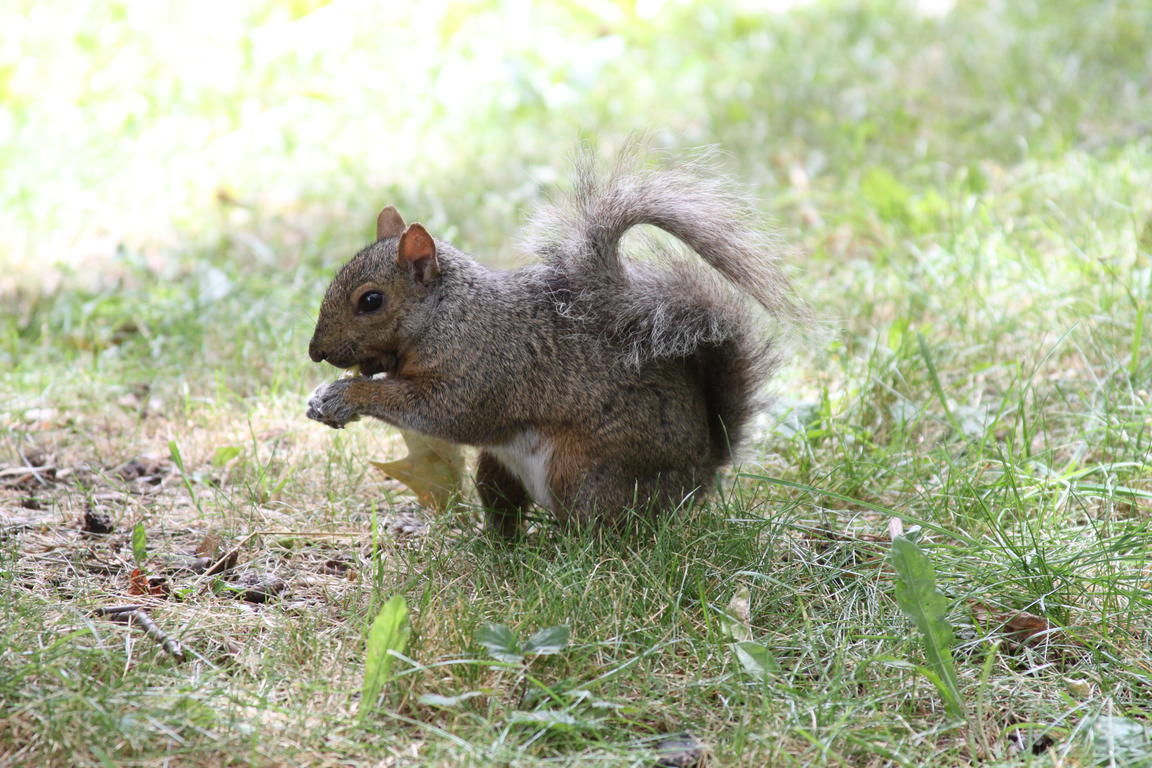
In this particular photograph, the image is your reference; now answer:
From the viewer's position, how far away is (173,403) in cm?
304

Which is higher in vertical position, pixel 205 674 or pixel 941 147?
pixel 941 147

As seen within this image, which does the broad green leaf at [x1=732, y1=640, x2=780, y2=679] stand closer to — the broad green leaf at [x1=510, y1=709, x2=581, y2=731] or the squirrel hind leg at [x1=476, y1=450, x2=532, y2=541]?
the broad green leaf at [x1=510, y1=709, x2=581, y2=731]

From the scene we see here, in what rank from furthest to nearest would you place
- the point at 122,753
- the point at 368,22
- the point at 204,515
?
1. the point at 368,22
2. the point at 204,515
3. the point at 122,753

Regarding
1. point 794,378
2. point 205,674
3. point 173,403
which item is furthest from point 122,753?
point 794,378

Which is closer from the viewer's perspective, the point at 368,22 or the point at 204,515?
the point at 204,515

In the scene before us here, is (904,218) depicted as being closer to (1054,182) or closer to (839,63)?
(1054,182)

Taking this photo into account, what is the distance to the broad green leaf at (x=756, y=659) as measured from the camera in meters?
1.81

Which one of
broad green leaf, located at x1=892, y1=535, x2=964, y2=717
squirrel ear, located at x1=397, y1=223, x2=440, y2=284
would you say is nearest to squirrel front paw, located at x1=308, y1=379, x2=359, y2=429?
squirrel ear, located at x1=397, y1=223, x2=440, y2=284

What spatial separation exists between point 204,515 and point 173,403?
0.65 m

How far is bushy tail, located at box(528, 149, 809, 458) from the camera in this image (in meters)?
2.29

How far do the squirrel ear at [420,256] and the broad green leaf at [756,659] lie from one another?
0.97 metres

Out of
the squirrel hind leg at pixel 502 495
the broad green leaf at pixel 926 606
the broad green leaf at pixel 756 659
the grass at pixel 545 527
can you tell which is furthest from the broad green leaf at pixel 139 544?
the broad green leaf at pixel 926 606

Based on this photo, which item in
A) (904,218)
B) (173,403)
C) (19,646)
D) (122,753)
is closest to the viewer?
(122,753)

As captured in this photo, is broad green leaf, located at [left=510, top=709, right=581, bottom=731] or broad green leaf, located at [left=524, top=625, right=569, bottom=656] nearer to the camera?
broad green leaf, located at [left=510, top=709, right=581, bottom=731]
